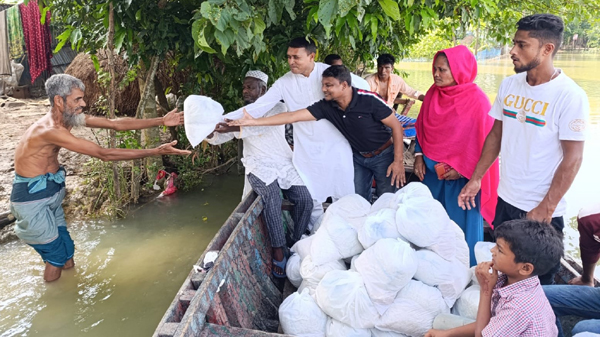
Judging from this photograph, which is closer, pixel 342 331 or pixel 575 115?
pixel 575 115

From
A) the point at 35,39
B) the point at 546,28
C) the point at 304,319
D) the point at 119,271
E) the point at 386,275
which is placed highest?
the point at 35,39

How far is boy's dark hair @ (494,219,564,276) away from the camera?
A: 1402mm

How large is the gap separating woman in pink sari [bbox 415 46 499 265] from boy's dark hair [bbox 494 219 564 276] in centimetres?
115

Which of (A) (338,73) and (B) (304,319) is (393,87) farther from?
(B) (304,319)

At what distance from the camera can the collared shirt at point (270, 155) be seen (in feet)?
9.39

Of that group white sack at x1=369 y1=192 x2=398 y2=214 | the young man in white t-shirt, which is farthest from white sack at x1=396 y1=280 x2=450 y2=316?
the young man in white t-shirt

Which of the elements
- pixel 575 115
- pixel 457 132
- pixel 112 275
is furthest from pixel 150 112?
pixel 575 115

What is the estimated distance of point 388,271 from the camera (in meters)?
1.87

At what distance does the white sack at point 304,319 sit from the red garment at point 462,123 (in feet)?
4.16

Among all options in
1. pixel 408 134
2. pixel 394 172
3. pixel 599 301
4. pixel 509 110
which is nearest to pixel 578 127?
pixel 509 110

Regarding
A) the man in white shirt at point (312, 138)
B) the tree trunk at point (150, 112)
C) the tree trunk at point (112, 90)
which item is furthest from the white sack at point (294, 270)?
the tree trunk at point (150, 112)

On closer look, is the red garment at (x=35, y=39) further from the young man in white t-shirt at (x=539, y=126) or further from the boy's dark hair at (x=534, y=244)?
the boy's dark hair at (x=534, y=244)

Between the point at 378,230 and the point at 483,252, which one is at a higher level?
the point at 378,230

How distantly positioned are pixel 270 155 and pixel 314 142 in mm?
327
